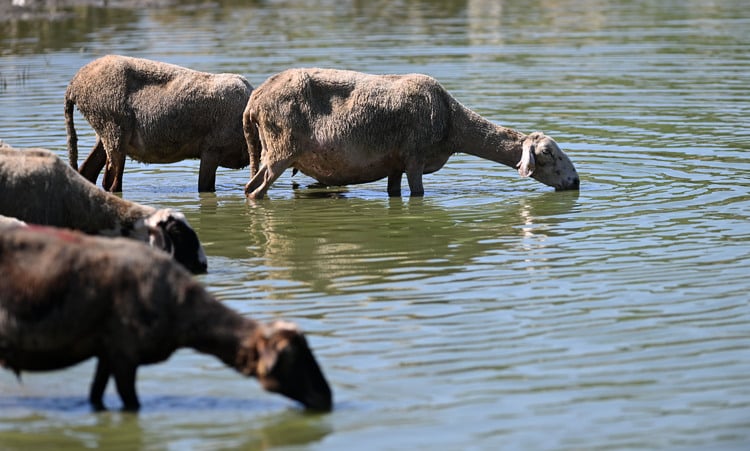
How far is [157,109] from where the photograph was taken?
17.2m

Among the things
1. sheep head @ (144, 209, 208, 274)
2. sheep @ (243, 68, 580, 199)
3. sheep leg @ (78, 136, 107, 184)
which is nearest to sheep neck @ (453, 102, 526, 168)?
sheep @ (243, 68, 580, 199)

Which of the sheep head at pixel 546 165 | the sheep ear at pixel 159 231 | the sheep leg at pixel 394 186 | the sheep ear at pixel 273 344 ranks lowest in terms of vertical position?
the sheep leg at pixel 394 186

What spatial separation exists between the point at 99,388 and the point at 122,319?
682 millimetres

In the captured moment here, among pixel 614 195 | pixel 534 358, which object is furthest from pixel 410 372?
pixel 614 195

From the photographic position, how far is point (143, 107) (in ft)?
56.3

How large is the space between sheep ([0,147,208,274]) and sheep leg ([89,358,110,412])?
294cm

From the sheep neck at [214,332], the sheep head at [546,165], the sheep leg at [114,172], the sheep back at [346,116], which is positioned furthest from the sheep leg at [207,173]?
the sheep neck at [214,332]

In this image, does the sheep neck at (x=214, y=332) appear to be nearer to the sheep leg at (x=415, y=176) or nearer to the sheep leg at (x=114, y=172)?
the sheep leg at (x=415, y=176)

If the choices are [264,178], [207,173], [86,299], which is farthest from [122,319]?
[207,173]

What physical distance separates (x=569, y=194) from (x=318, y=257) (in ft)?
14.6

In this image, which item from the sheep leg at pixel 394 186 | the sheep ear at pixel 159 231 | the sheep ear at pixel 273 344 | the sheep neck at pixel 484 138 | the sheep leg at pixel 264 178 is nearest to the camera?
the sheep ear at pixel 273 344

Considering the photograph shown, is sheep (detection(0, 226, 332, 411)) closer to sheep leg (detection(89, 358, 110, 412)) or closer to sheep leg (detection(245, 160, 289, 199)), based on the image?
sheep leg (detection(89, 358, 110, 412))

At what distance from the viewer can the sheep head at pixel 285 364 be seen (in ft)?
27.7

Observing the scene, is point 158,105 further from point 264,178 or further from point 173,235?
point 173,235
